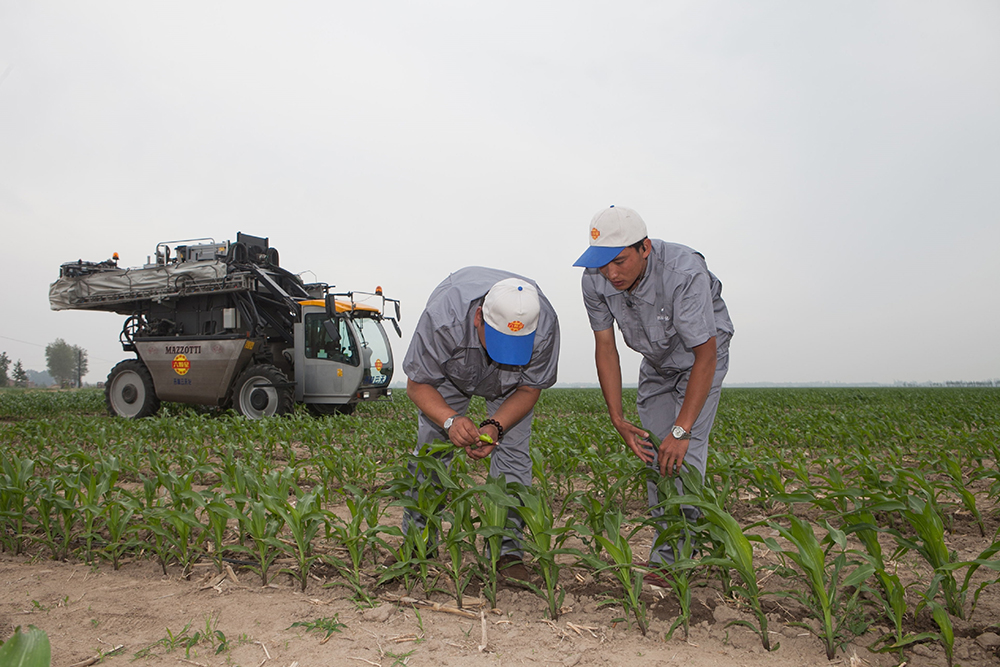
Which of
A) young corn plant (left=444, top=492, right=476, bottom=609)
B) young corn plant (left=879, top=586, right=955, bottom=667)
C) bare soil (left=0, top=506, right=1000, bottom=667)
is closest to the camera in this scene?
young corn plant (left=879, top=586, right=955, bottom=667)

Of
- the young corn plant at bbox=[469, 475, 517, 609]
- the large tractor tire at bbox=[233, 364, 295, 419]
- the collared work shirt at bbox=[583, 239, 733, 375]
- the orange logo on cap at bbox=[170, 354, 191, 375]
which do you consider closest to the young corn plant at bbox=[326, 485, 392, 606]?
the young corn plant at bbox=[469, 475, 517, 609]

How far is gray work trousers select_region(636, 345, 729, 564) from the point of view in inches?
108

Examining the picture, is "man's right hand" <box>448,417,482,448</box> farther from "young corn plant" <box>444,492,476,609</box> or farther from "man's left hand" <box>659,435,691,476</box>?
"man's left hand" <box>659,435,691,476</box>

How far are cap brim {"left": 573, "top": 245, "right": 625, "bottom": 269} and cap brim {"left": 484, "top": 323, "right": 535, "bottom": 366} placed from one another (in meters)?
0.39

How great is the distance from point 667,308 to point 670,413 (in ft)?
1.94

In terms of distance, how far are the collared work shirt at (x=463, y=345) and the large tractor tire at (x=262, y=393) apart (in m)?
7.83

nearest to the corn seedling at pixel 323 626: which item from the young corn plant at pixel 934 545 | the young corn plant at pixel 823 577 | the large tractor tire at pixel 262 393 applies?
the young corn plant at pixel 823 577

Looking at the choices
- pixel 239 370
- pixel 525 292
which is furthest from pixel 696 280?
pixel 239 370

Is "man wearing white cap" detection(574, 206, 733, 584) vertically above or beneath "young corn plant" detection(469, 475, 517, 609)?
above

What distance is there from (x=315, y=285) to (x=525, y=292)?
10.4m

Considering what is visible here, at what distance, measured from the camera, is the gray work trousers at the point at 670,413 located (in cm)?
273

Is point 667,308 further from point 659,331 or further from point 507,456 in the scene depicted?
point 507,456

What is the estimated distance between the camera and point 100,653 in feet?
6.63

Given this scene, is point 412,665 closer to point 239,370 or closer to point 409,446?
point 409,446
